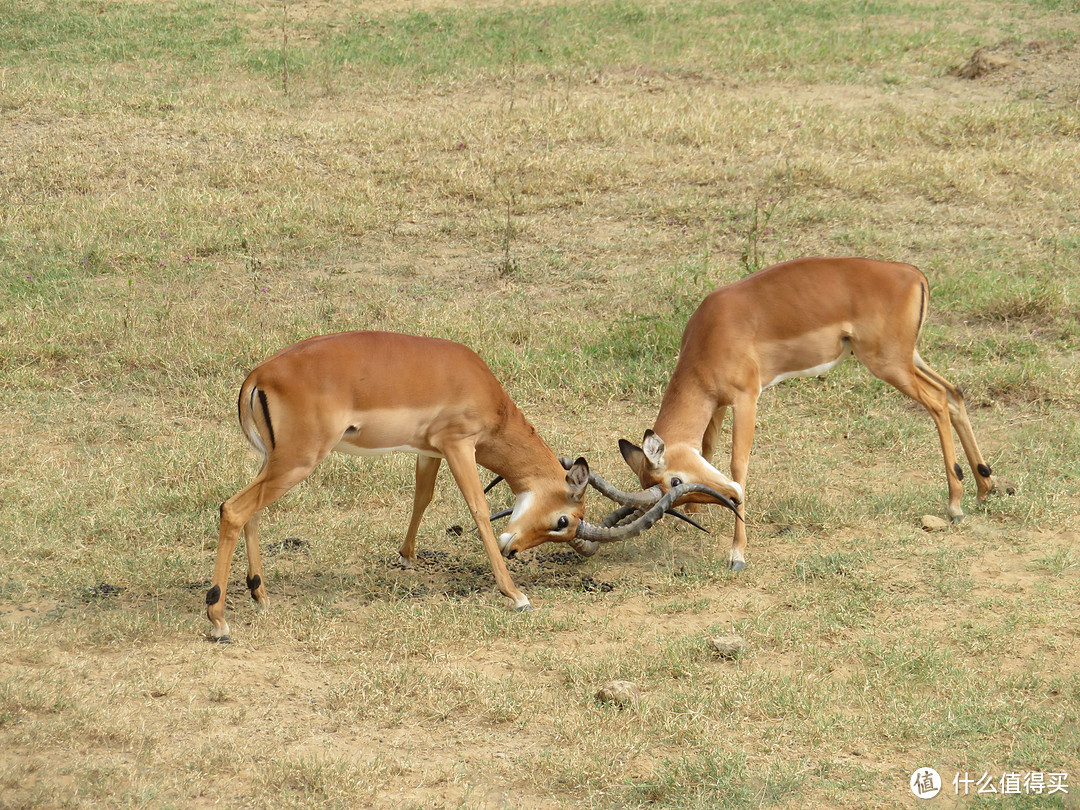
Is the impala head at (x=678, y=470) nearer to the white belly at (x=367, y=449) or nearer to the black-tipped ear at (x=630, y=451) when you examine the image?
the black-tipped ear at (x=630, y=451)

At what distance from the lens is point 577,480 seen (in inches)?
226

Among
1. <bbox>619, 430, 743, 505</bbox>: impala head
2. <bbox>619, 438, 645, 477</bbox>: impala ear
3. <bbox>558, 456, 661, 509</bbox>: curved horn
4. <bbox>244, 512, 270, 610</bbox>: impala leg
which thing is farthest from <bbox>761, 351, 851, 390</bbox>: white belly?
<bbox>244, 512, 270, 610</bbox>: impala leg

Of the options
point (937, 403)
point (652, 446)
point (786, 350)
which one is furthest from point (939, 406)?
point (652, 446)

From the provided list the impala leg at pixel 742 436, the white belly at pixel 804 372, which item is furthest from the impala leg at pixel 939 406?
the impala leg at pixel 742 436

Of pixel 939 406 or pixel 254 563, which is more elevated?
pixel 939 406

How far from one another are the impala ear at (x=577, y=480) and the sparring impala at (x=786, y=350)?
1.49 ft

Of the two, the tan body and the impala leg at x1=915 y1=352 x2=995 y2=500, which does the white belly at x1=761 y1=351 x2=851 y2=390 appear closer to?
the impala leg at x1=915 y1=352 x2=995 y2=500

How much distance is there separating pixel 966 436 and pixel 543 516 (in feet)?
8.49

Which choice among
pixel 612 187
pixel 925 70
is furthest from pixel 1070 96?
pixel 612 187

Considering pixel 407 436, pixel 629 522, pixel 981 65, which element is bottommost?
pixel 629 522

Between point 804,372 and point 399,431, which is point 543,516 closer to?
point 399,431

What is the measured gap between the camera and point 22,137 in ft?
39.5

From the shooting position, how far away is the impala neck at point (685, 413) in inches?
245

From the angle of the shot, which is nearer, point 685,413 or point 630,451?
point 630,451
